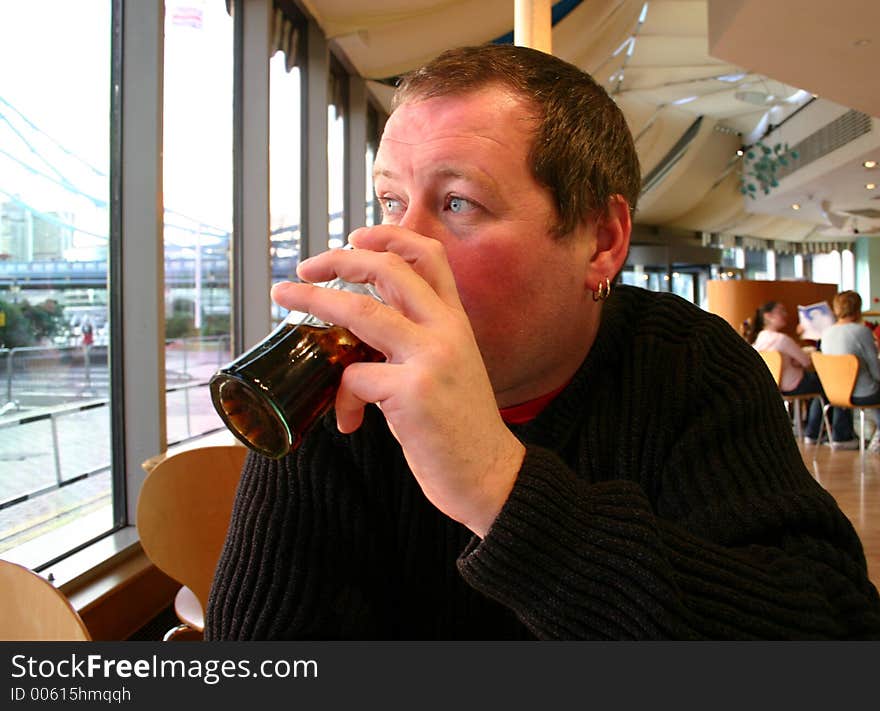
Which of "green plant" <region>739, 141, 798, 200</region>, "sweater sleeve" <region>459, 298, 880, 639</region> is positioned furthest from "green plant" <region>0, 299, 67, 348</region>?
"green plant" <region>739, 141, 798, 200</region>

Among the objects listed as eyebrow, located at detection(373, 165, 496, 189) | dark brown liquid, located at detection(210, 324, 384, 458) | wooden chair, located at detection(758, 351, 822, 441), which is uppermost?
eyebrow, located at detection(373, 165, 496, 189)

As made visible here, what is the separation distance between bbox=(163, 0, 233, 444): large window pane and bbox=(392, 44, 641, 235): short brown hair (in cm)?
218

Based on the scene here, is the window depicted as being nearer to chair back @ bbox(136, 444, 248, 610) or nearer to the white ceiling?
the white ceiling

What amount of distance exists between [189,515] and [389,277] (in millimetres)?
1676

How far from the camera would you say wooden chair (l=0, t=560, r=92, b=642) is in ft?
2.77

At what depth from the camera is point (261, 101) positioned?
3.79m

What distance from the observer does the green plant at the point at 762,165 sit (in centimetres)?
1097

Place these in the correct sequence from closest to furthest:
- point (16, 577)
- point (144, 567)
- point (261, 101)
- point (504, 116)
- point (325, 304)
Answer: point (325, 304), point (504, 116), point (16, 577), point (144, 567), point (261, 101)

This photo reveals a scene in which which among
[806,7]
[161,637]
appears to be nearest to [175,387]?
[161,637]

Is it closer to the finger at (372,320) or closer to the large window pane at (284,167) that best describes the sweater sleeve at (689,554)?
the finger at (372,320)

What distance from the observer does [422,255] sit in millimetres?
575

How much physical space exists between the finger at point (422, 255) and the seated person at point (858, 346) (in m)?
6.34
